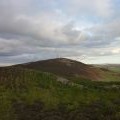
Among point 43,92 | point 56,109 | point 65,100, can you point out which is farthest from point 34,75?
point 56,109

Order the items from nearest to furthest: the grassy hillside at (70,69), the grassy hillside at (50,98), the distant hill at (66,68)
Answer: the grassy hillside at (50,98) < the distant hill at (66,68) < the grassy hillside at (70,69)

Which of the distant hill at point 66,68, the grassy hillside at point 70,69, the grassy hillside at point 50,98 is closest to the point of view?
the grassy hillside at point 50,98

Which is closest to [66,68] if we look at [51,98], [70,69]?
[70,69]

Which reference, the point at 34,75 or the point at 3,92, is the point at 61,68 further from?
the point at 3,92

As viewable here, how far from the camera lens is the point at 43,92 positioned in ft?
91.4

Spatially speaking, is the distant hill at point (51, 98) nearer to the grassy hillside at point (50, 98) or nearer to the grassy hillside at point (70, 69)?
the grassy hillside at point (50, 98)

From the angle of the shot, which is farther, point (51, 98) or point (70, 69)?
point (70, 69)

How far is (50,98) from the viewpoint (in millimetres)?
25984

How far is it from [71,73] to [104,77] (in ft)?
21.6

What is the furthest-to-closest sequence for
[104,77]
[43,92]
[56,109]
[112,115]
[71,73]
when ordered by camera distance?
[104,77]
[71,73]
[43,92]
[56,109]
[112,115]

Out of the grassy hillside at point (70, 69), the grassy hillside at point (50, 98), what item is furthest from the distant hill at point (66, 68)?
the grassy hillside at point (50, 98)

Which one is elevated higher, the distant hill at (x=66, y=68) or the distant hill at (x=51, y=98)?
the distant hill at (x=66, y=68)

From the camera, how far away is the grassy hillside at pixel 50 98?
20953 mm

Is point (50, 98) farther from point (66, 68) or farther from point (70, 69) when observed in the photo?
point (66, 68)
